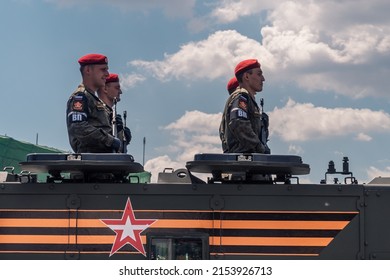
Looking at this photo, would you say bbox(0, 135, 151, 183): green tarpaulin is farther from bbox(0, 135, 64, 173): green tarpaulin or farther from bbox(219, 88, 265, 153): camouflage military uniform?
bbox(219, 88, 265, 153): camouflage military uniform

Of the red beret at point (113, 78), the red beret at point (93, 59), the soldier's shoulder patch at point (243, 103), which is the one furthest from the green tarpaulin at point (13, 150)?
the soldier's shoulder patch at point (243, 103)

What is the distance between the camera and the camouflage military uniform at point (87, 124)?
8.43m

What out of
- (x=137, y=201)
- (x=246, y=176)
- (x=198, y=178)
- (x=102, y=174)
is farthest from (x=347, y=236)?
(x=102, y=174)

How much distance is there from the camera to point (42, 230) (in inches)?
309

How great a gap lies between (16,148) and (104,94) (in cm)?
1117

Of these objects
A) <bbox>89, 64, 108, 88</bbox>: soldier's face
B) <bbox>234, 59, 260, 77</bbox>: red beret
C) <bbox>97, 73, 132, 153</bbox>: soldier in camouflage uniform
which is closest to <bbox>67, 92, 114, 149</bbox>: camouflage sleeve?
<bbox>89, 64, 108, 88</bbox>: soldier's face

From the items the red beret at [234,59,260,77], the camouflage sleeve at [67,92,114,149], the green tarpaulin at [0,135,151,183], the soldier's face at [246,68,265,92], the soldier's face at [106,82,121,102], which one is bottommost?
the camouflage sleeve at [67,92,114,149]

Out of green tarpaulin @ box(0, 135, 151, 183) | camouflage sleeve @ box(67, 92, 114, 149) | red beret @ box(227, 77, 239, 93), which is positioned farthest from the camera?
green tarpaulin @ box(0, 135, 151, 183)

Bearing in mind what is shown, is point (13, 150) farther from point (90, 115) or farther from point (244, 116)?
point (244, 116)

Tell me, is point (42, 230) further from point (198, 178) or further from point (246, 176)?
point (246, 176)

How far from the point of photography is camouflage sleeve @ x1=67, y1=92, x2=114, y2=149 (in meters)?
8.41

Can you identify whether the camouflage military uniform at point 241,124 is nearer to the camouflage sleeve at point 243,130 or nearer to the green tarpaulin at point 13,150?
the camouflage sleeve at point 243,130

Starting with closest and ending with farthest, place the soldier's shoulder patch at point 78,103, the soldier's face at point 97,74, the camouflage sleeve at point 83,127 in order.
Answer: the camouflage sleeve at point 83,127 < the soldier's shoulder patch at point 78,103 < the soldier's face at point 97,74

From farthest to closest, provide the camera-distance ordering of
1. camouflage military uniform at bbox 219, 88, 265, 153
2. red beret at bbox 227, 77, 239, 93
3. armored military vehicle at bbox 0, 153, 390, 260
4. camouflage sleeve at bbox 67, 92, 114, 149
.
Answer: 1. red beret at bbox 227, 77, 239, 93
2. camouflage military uniform at bbox 219, 88, 265, 153
3. camouflage sleeve at bbox 67, 92, 114, 149
4. armored military vehicle at bbox 0, 153, 390, 260
